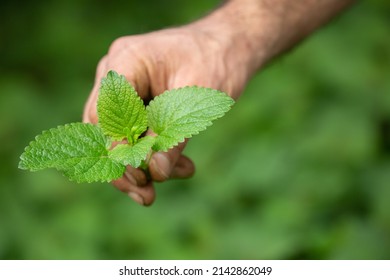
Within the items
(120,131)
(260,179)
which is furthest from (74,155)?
(260,179)

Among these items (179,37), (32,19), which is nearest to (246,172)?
(179,37)

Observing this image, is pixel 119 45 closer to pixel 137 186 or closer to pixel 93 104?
pixel 93 104

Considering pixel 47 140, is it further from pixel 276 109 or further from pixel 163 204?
pixel 276 109

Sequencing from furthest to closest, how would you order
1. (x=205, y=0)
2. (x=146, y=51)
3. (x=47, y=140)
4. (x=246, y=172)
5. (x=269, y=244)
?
(x=205, y=0) < (x=246, y=172) < (x=269, y=244) < (x=146, y=51) < (x=47, y=140)

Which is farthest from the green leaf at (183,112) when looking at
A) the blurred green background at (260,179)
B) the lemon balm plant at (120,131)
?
the blurred green background at (260,179)

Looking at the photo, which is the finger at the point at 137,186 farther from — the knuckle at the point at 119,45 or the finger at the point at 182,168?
the knuckle at the point at 119,45

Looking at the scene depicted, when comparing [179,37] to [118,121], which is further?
[179,37]

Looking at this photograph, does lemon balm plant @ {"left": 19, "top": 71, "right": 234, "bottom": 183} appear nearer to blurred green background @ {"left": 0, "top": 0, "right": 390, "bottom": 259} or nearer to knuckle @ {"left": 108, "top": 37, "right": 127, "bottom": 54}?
knuckle @ {"left": 108, "top": 37, "right": 127, "bottom": 54}

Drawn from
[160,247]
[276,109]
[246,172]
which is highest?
[276,109]
